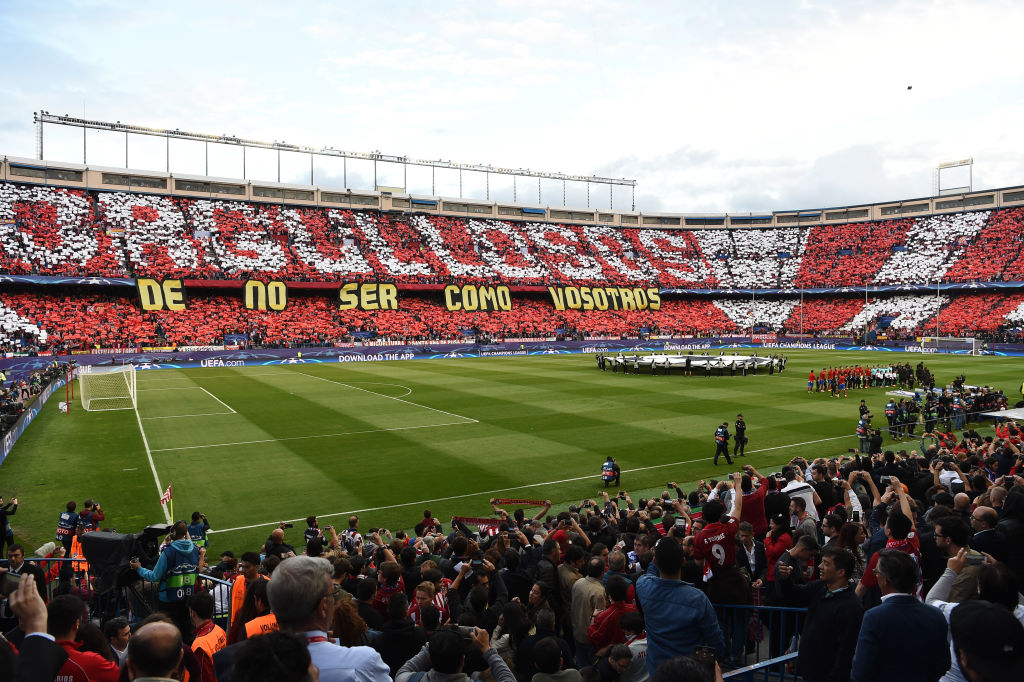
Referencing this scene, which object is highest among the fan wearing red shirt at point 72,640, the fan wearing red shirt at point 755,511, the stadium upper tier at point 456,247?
the stadium upper tier at point 456,247

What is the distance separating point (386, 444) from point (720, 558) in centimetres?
1832

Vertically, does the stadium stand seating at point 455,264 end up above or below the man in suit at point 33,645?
above

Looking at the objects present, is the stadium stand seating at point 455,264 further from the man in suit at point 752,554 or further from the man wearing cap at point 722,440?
the man in suit at point 752,554

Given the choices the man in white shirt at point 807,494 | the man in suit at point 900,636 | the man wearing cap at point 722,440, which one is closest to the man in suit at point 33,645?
the man in suit at point 900,636

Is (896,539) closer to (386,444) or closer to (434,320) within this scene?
(386,444)

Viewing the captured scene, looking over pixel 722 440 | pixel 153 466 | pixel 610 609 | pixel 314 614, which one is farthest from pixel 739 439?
pixel 314 614

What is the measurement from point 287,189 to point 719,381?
63.2 m

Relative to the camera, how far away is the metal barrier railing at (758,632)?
6.27 metres

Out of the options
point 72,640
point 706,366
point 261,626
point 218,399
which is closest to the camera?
point 72,640

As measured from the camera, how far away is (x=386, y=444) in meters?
23.5

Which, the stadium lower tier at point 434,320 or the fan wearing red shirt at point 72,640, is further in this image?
the stadium lower tier at point 434,320

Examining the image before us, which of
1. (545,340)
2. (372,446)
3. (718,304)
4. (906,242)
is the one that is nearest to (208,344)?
(545,340)

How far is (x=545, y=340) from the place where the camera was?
234 ft

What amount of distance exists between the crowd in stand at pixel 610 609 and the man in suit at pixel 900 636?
0.01m
